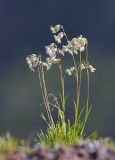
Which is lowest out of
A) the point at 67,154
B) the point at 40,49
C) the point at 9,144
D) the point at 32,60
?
the point at 67,154

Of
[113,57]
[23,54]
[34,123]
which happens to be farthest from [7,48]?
[34,123]

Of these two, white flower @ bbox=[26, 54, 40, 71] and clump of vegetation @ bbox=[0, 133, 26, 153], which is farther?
white flower @ bbox=[26, 54, 40, 71]

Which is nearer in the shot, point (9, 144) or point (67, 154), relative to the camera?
point (67, 154)

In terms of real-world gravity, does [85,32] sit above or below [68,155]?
above

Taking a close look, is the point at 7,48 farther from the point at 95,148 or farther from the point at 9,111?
the point at 95,148

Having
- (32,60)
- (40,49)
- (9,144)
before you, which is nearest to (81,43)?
(32,60)

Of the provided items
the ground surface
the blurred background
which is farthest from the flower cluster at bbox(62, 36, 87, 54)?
the blurred background

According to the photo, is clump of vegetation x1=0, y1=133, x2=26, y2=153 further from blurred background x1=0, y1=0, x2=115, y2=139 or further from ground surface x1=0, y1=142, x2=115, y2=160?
blurred background x1=0, y1=0, x2=115, y2=139

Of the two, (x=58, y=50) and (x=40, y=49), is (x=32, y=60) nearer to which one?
(x=58, y=50)
